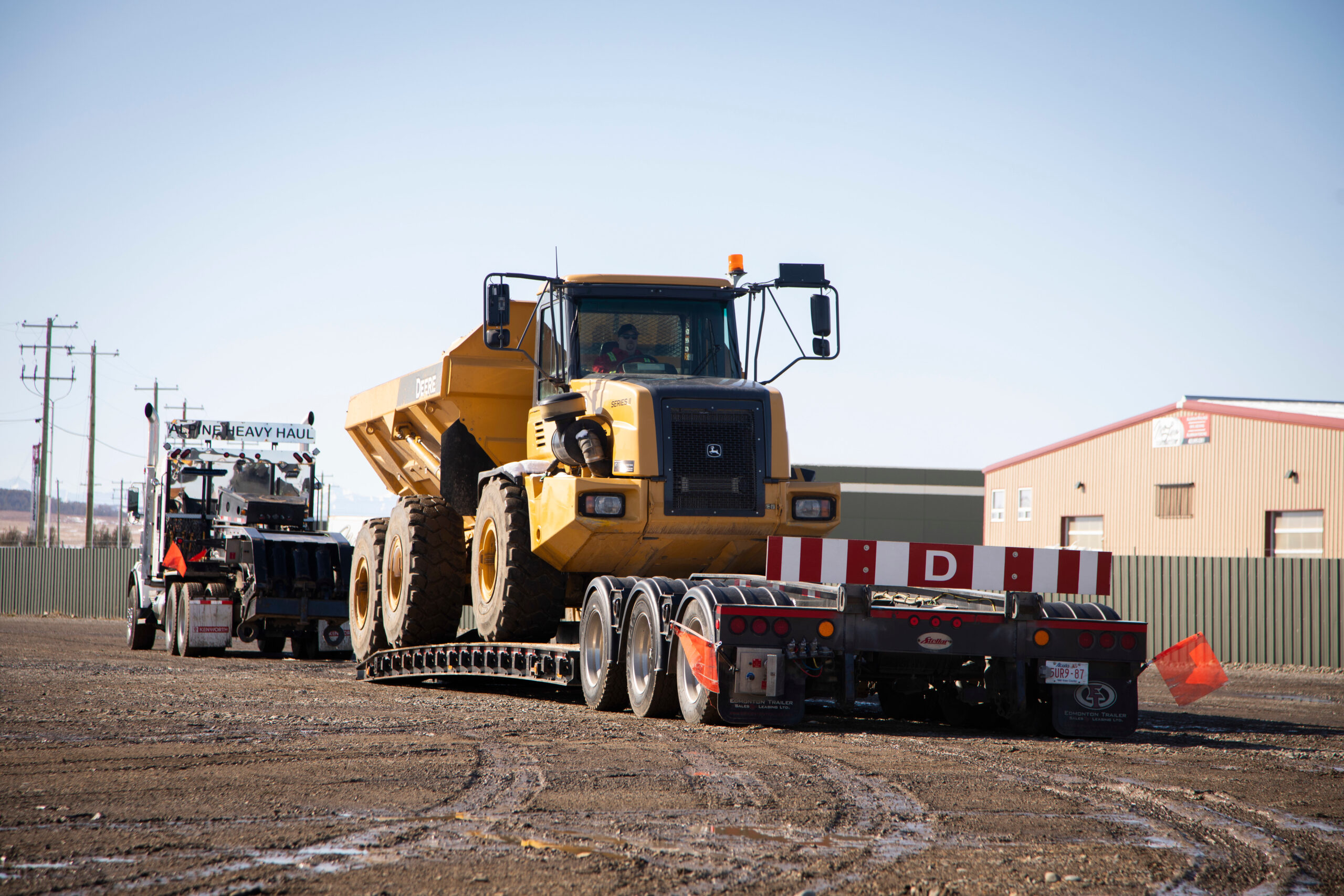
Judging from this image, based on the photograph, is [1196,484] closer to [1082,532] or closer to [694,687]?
[1082,532]

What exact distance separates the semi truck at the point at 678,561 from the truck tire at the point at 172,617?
23.9 ft

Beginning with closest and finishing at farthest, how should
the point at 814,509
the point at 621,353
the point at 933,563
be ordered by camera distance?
the point at 933,563 < the point at 814,509 < the point at 621,353

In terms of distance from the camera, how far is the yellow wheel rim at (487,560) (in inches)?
495

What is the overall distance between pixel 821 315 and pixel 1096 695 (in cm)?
391

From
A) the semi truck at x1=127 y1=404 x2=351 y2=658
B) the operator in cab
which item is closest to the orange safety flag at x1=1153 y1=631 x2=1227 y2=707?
the operator in cab

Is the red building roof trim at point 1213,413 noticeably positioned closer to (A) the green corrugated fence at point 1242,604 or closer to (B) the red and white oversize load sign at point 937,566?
(A) the green corrugated fence at point 1242,604

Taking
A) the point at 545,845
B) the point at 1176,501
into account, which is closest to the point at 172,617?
the point at 545,845

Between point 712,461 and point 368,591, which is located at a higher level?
point 712,461

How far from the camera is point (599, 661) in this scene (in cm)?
1110

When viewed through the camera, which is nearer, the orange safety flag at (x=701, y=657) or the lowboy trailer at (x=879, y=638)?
the orange safety flag at (x=701, y=657)

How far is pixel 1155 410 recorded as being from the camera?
33562 mm

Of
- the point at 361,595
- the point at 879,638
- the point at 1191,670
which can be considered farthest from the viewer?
the point at 361,595

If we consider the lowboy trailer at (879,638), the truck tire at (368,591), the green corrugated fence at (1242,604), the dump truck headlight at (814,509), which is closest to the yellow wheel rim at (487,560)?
the lowboy trailer at (879,638)

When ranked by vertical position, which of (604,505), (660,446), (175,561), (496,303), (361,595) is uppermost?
(496,303)
